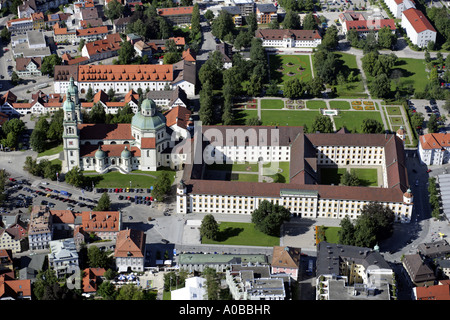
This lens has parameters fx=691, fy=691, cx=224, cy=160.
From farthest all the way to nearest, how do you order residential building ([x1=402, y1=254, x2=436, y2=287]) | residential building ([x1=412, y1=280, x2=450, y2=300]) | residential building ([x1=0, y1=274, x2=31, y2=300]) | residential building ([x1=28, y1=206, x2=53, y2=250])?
residential building ([x1=28, y1=206, x2=53, y2=250]) → residential building ([x1=402, y1=254, x2=436, y2=287]) → residential building ([x1=0, y1=274, x2=31, y2=300]) → residential building ([x1=412, y1=280, x2=450, y2=300])

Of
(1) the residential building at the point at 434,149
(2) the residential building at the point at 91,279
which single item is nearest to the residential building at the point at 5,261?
(2) the residential building at the point at 91,279

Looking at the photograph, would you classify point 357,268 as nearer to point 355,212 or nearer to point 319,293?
point 319,293

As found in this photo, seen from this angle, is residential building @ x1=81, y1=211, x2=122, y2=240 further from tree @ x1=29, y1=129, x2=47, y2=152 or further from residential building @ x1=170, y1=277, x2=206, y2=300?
tree @ x1=29, y1=129, x2=47, y2=152

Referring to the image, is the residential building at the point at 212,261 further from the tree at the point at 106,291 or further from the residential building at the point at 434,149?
the residential building at the point at 434,149

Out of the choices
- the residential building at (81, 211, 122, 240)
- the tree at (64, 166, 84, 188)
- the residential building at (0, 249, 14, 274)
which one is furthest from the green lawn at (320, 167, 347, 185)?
the residential building at (0, 249, 14, 274)

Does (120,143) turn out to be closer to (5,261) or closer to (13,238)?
(13,238)

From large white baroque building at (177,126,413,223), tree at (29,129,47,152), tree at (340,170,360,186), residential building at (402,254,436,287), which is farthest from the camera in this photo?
tree at (29,129,47,152)
